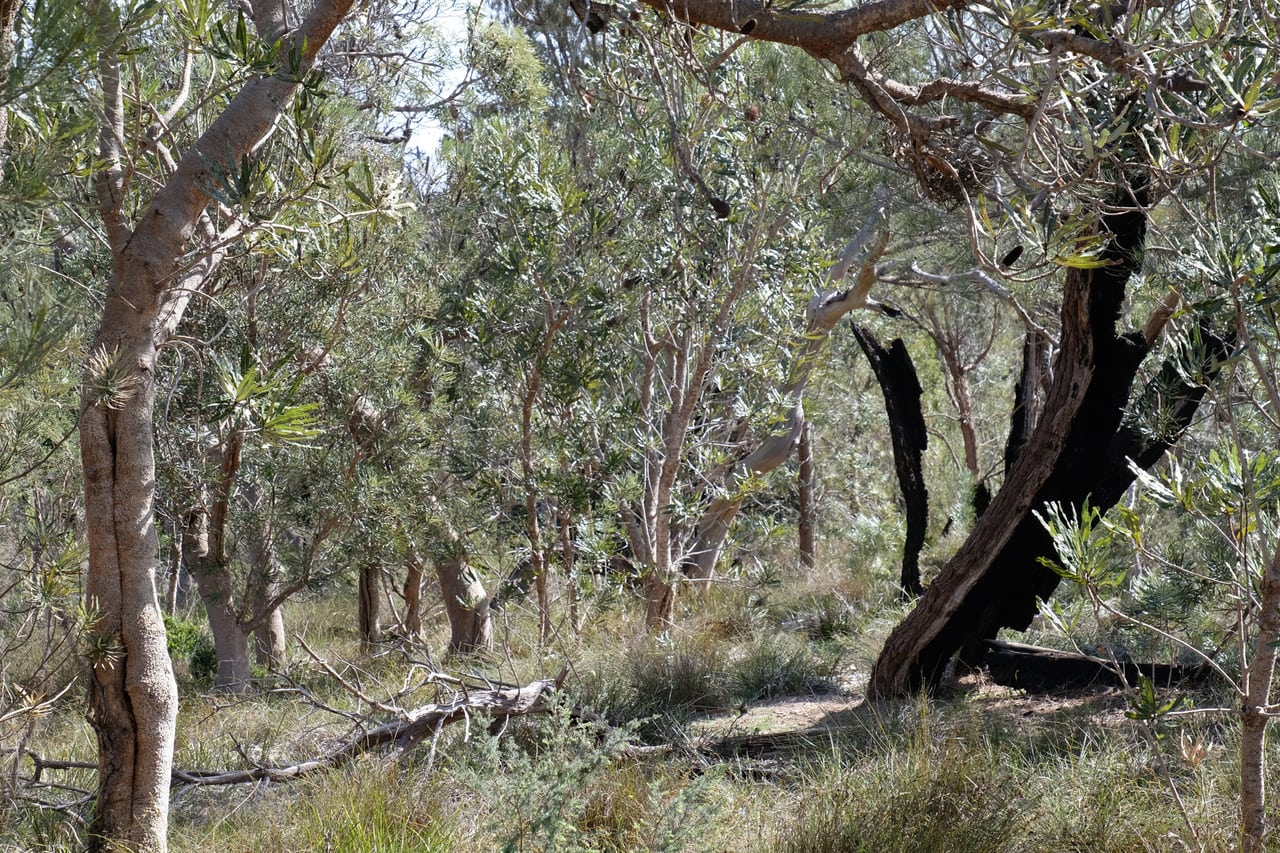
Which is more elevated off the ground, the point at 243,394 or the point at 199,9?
the point at 199,9

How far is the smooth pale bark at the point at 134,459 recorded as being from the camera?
8.79 feet

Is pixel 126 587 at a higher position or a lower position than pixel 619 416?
lower

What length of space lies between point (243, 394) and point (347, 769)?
200 cm

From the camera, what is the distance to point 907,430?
336 inches

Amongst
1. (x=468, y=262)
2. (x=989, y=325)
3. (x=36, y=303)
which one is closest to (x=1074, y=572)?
(x=36, y=303)

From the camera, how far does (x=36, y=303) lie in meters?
2.68

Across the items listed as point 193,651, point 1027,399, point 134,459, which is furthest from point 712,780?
point 193,651

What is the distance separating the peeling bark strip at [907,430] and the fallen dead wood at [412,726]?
4.55 metres

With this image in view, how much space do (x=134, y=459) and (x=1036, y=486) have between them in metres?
4.05

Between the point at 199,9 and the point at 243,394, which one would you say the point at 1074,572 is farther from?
the point at 199,9

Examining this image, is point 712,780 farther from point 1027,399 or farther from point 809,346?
point 1027,399

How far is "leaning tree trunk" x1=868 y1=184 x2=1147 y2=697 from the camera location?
4.75m

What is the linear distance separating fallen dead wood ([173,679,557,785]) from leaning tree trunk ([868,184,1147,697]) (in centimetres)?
202

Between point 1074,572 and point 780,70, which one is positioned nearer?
point 1074,572
